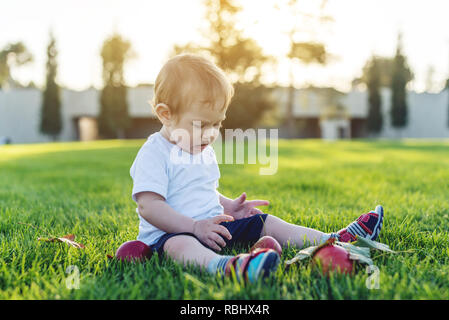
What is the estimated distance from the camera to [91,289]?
124 centimetres

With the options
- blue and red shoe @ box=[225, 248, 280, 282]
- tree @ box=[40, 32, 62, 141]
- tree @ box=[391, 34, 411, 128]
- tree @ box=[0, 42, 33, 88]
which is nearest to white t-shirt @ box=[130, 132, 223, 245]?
blue and red shoe @ box=[225, 248, 280, 282]

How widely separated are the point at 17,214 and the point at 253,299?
6.46ft

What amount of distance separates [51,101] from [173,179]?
28.5 meters

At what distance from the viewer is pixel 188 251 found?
→ 1509mm

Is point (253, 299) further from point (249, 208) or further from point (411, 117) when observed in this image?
point (411, 117)

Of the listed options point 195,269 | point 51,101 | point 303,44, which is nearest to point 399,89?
point 303,44

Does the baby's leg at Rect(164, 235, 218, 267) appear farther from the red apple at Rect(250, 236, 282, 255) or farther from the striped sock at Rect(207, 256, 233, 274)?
the red apple at Rect(250, 236, 282, 255)

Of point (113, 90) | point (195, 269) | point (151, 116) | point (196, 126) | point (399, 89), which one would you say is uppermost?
point (399, 89)

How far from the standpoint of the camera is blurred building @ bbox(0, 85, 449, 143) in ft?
97.0

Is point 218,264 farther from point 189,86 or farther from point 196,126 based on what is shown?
point 189,86

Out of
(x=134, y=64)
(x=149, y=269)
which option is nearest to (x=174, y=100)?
(x=149, y=269)

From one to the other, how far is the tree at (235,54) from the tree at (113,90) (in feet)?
18.9

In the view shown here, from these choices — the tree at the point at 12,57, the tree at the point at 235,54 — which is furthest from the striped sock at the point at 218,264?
the tree at the point at 12,57

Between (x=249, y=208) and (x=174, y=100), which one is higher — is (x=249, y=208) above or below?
Answer: below
